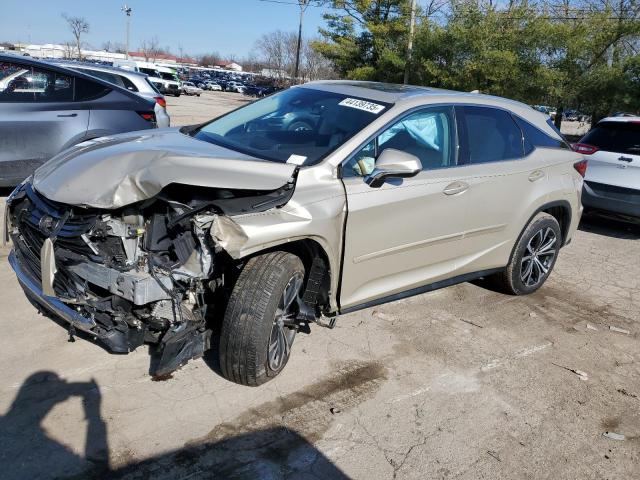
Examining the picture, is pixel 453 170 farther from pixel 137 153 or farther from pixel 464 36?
pixel 464 36

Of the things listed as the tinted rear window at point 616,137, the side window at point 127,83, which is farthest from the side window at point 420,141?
the side window at point 127,83

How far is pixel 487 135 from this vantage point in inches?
177

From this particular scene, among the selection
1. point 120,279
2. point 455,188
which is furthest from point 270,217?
point 455,188

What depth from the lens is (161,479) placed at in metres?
2.59

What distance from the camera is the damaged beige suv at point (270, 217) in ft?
9.62

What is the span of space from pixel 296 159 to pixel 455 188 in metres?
1.29

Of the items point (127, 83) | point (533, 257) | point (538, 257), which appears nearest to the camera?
point (533, 257)

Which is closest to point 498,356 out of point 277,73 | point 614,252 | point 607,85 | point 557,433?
point 557,433

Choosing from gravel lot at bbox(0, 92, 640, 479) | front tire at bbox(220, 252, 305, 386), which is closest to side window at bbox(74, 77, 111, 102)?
gravel lot at bbox(0, 92, 640, 479)

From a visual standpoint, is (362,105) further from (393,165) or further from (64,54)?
(64,54)

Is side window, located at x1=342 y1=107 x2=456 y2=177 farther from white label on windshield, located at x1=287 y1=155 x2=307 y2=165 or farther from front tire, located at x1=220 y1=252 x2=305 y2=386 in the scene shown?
front tire, located at x1=220 y1=252 x2=305 y2=386

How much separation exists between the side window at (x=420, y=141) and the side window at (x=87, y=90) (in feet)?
13.7

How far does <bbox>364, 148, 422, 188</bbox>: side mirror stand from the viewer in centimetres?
343

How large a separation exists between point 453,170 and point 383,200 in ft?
2.62
